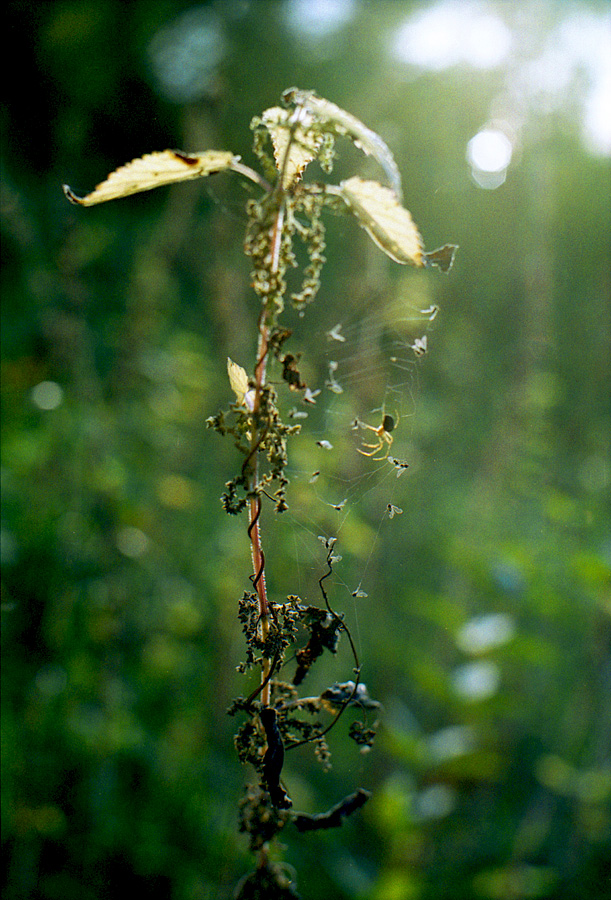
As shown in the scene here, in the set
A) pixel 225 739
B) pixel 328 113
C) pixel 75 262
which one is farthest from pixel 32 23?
pixel 328 113

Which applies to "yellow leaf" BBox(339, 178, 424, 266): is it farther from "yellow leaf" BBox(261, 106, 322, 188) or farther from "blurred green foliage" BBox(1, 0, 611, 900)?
"blurred green foliage" BBox(1, 0, 611, 900)

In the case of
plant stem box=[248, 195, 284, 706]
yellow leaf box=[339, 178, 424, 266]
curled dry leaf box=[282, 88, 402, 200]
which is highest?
curled dry leaf box=[282, 88, 402, 200]

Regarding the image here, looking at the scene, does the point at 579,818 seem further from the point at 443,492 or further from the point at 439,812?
the point at 443,492

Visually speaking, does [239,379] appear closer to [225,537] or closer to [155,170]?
[155,170]

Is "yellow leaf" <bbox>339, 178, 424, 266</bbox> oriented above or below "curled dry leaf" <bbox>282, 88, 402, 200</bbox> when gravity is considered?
below

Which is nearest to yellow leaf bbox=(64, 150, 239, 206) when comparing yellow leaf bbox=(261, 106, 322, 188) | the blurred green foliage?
yellow leaf bbox=(261, 106, 322, 188)

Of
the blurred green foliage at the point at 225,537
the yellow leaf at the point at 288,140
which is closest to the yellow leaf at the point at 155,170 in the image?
the yellow leaf at the point at 288,140

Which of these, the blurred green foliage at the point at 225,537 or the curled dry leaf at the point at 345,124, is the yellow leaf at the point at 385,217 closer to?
the curled dry leaf at the point at 345,124
